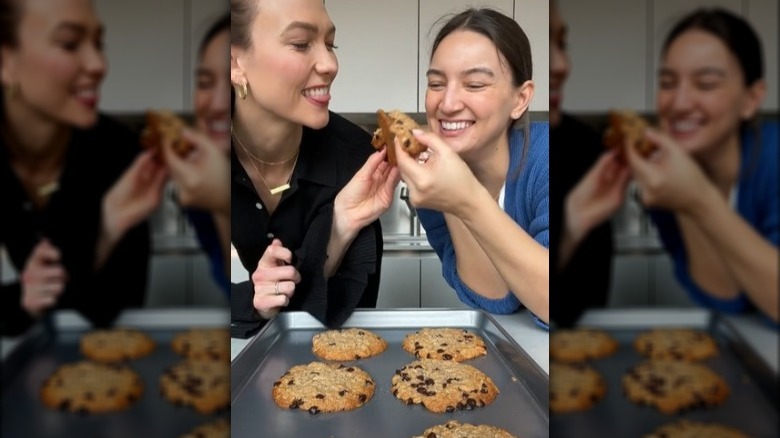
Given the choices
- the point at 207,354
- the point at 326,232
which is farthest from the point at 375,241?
the point at 207,354

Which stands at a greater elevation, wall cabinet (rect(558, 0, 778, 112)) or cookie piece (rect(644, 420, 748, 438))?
wall cabinet (rect(558, 0, 778, 112))

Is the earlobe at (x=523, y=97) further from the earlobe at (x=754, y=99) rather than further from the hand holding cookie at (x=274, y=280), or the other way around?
the earlobe at (x=754, y=99)

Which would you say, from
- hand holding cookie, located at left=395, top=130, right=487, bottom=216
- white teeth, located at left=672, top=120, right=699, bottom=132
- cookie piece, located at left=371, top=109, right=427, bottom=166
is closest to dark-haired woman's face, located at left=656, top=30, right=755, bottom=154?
white teeth, located at left=672, top=120, right=699, bottom=132

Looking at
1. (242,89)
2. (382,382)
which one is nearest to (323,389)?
(382,382)

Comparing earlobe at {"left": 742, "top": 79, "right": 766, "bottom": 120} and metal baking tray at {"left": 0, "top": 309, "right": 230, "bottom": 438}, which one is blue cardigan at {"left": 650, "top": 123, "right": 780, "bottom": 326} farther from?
metal baking tray at {"left": 0, "top": 309, "right": 230, "bottom": 438}

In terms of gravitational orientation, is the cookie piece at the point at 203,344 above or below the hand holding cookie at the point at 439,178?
below

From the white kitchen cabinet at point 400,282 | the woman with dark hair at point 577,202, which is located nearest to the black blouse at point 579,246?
the woman with dark hair at point 577,202
